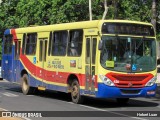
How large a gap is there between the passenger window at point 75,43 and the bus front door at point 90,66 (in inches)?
22.3

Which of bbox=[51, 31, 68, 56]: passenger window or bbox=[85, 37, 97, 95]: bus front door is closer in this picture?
bbox=[85, 37, 97, 95]: bus front door

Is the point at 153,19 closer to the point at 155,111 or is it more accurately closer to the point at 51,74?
the point at 51,74

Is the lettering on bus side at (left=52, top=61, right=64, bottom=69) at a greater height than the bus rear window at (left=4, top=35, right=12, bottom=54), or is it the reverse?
the bus rear window at (left=4, top=35, right=12, bottom=54)

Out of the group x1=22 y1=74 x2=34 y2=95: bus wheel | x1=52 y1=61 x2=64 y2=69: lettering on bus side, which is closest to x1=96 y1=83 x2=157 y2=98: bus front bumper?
x1=52 y1=61 x2=64 y2=69: lettering on bus side

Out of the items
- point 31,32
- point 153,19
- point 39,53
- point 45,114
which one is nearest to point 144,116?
point 45,114

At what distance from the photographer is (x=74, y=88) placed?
17328mm

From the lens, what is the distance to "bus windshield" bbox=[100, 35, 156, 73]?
51.7ft

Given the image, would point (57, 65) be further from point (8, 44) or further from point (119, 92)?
point (8, 44)

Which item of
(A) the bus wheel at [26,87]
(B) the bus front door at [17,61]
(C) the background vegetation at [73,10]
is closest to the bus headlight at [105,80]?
(A) the bus wheel at [26,87]

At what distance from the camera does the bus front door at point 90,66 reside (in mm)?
16031

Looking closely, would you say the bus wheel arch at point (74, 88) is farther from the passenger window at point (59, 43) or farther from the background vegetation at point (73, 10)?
the background vegetation at point (73, 10)

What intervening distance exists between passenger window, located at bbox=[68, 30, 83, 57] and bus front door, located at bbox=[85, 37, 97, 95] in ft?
1.86

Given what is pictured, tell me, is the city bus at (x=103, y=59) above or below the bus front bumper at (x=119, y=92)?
above

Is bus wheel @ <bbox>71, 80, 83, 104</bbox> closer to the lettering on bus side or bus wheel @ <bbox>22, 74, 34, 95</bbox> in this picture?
the lettering on bus side
